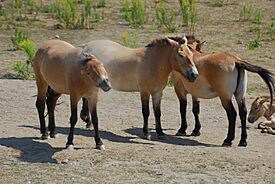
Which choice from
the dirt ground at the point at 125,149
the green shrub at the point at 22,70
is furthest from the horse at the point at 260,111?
the green shrub at the point at 22,70

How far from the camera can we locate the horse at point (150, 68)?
32.8ft

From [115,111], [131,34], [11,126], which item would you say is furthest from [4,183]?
[131,34]

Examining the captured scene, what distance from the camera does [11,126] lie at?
34.3 ft

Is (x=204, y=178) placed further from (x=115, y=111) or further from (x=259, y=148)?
(x=115, y=111)

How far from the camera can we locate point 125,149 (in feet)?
30.1

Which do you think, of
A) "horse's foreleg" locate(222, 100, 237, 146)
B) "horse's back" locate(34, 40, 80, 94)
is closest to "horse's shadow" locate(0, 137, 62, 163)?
"horse's back" locate(34, 40, 80, 94)

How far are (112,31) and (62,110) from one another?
8861 mm

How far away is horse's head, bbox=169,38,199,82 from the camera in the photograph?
9.80 metres

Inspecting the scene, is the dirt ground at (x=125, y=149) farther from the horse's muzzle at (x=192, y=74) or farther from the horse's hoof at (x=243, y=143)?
the horse's muzzle at (x=192, y=74)

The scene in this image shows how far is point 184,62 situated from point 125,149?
5.07 feet

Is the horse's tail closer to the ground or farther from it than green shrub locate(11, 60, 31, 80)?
farther from it

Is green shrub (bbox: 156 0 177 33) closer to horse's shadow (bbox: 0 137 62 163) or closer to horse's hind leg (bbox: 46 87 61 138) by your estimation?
horse's hind leg (bbox: 46 87 61 138)

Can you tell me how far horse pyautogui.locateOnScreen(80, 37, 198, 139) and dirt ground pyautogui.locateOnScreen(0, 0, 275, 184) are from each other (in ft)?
1.87

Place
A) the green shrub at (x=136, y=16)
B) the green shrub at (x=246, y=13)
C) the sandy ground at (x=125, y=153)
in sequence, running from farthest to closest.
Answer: the green shrub at (x=246, y=13) → the green shrub at (x=136, y=16) → the sandy ground at (x=125, y=153)
